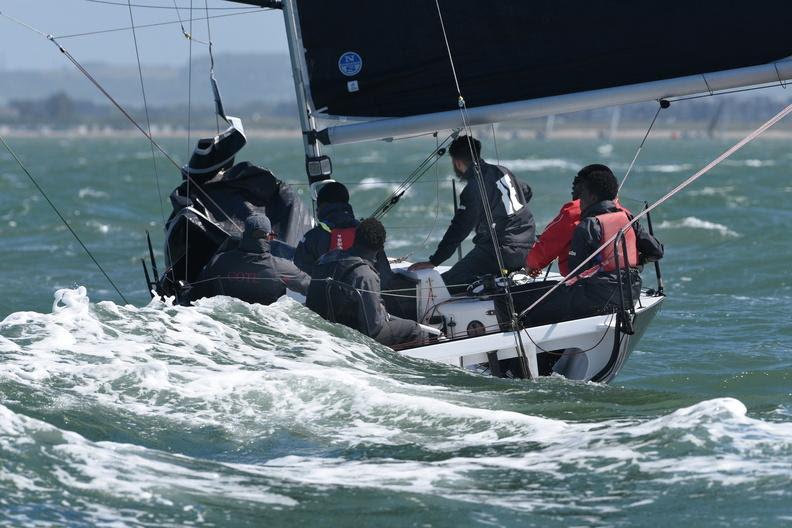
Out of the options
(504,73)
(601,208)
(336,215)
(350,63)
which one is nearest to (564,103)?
(504,73)

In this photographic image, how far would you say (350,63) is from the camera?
806 centimetres

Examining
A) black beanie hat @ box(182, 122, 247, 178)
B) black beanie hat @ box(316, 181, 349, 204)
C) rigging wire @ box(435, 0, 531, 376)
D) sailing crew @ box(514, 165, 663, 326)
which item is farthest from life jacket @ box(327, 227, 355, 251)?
black beanie hat @ box(182, 122, 247, 178)

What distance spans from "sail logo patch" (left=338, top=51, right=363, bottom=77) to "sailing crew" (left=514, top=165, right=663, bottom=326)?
1631 mm

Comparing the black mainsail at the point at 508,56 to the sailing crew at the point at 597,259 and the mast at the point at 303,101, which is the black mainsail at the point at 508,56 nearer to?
the mast at the point at 303,101

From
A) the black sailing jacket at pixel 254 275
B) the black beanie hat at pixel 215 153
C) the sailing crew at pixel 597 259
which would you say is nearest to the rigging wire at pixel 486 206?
the sailing crew at pixel 597 259

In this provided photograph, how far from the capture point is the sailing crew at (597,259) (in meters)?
7.07

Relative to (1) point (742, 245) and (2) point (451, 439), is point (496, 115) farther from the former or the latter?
(1) point (742, 245)

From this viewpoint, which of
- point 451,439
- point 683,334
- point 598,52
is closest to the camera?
point 451,439

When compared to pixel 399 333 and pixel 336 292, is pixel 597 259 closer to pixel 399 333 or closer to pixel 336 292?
pixel 399 333

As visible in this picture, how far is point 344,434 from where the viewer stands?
591cm

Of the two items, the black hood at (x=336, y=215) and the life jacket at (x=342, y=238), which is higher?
the black hood at (x=336, y=215)

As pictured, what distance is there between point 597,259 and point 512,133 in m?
134

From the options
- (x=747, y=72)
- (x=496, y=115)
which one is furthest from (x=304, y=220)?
(x=747, y=72)

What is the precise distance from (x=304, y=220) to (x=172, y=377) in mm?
2621
